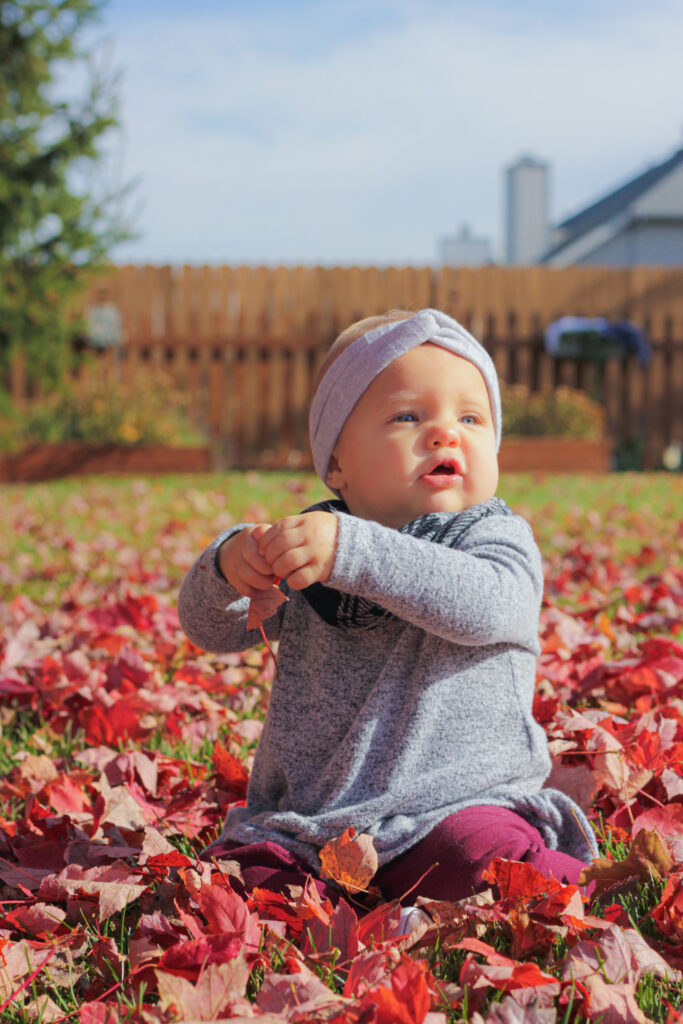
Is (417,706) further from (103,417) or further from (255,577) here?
(103,417)

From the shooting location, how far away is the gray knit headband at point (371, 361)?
1522 millimetres

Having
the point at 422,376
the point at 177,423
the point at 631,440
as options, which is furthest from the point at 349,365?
the point at 631,440

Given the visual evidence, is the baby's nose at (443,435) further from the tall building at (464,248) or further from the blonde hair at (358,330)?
the tall building at (464,248)

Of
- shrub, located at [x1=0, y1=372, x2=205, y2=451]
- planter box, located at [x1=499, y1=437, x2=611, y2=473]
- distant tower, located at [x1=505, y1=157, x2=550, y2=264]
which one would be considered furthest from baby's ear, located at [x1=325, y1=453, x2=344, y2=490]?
distant tower, located at [x1=505, y1=157, x2=550, y2=264]

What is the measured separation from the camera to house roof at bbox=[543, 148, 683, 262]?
21.0m

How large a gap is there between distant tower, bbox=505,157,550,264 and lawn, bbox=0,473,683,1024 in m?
39.4

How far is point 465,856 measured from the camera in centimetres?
139

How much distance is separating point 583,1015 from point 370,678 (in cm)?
55

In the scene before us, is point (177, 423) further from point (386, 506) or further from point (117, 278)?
point (386, 506)

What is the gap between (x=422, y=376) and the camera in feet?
4.97

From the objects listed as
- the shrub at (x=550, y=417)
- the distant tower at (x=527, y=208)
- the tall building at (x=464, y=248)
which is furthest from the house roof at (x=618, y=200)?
the tall building at (x=464, y=248)

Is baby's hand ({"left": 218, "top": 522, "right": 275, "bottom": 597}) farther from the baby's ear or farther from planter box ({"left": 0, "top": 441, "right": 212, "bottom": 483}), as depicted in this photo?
planter box ({"left": 0, "top": 441, "right": 212, "bottom": 483})

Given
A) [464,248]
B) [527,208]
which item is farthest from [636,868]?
[464,248]

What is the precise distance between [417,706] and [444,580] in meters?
0.22
